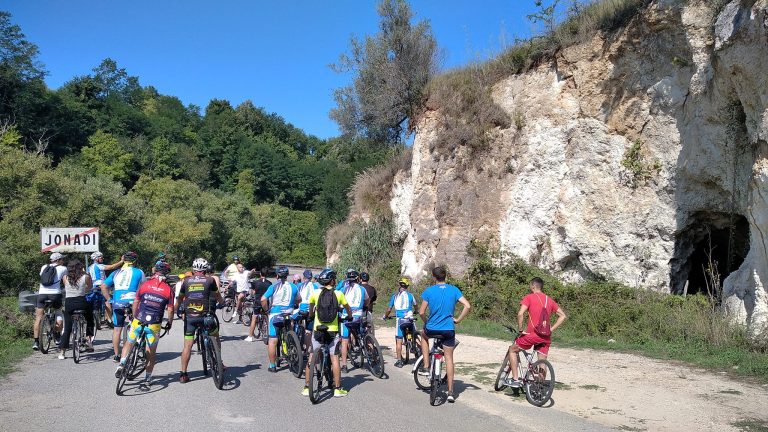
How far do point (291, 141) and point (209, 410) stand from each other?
394 ft

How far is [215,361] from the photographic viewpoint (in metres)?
8.64

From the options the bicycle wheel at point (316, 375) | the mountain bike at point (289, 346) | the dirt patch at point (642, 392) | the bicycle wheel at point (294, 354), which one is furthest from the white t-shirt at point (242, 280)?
the bicycle wheel at point (316, 375)

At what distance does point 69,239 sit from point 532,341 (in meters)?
13.8

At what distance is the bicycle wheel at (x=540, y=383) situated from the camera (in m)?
7.92

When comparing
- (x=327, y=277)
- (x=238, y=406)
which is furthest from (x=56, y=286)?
(x=327, y=277)

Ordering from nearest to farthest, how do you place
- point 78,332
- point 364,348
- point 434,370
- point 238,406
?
1. point 238,406
2. point 434,370
3. point 364,348
4. point 78,332

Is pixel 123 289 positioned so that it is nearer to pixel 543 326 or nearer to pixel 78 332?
pixel 78 332

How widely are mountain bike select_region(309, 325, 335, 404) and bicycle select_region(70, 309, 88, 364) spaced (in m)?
4.98

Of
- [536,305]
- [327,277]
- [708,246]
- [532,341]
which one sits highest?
[708,246]

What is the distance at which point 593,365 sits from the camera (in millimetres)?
11133

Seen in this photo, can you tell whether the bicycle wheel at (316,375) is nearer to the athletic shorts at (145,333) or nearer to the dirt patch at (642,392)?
the athletic shorts at (145,333)

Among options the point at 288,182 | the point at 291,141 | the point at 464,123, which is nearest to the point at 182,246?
the point at 464,123

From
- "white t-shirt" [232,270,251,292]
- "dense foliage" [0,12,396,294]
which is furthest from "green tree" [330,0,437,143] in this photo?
"white t-shirt" [232,270,251,292]

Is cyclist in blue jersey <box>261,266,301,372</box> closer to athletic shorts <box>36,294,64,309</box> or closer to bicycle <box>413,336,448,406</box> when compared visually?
bicycle <box>413,336,448,406</box>
